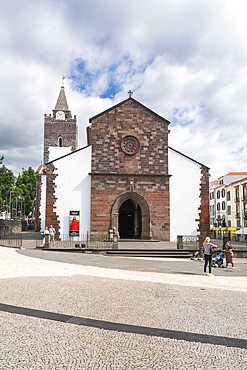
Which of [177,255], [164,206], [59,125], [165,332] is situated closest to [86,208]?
[164,206]

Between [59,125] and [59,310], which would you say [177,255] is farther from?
[59,125]

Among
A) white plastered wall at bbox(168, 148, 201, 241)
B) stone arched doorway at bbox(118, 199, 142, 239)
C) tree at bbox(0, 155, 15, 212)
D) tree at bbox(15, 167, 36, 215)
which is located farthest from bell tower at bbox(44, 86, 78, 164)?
white plastered wall at bbox(168, 148, 201, 241)

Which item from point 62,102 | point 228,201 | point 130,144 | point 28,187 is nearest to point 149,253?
point 130,144

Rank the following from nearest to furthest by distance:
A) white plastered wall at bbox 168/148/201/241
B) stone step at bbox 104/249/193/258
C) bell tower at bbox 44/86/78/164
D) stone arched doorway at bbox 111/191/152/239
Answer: stone step at bbox 104/249/193/258 → stone arched doorway at bbox 111/191/152/239 → white plastered wall at bbox 168/148/201/241 → bell tower at bbox 44/86/78/164

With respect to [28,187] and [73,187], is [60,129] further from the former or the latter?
[73,187]

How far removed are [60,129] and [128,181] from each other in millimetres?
28749

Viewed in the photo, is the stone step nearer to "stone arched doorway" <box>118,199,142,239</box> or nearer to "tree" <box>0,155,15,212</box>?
"stone arched doorway" <box>118,199,142,239</box>

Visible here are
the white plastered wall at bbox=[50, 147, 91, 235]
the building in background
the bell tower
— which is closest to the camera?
the white plastered wall at bbox=[50, 147, 91, 235]

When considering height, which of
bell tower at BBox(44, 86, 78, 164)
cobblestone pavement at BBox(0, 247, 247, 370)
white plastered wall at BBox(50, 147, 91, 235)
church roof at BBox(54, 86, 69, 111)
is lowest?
cobblestone pavement at BBox(0, 247, 247, 370)

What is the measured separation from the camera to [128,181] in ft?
83.7

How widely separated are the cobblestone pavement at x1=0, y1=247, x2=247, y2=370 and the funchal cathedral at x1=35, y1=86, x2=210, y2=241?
1483cm

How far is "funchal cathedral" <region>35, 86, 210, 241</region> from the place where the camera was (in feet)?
81.5

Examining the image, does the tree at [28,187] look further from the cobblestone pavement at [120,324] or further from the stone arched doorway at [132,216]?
the cobblestone pavement at [120,324]

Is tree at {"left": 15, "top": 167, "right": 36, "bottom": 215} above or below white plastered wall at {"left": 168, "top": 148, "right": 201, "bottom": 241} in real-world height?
above
